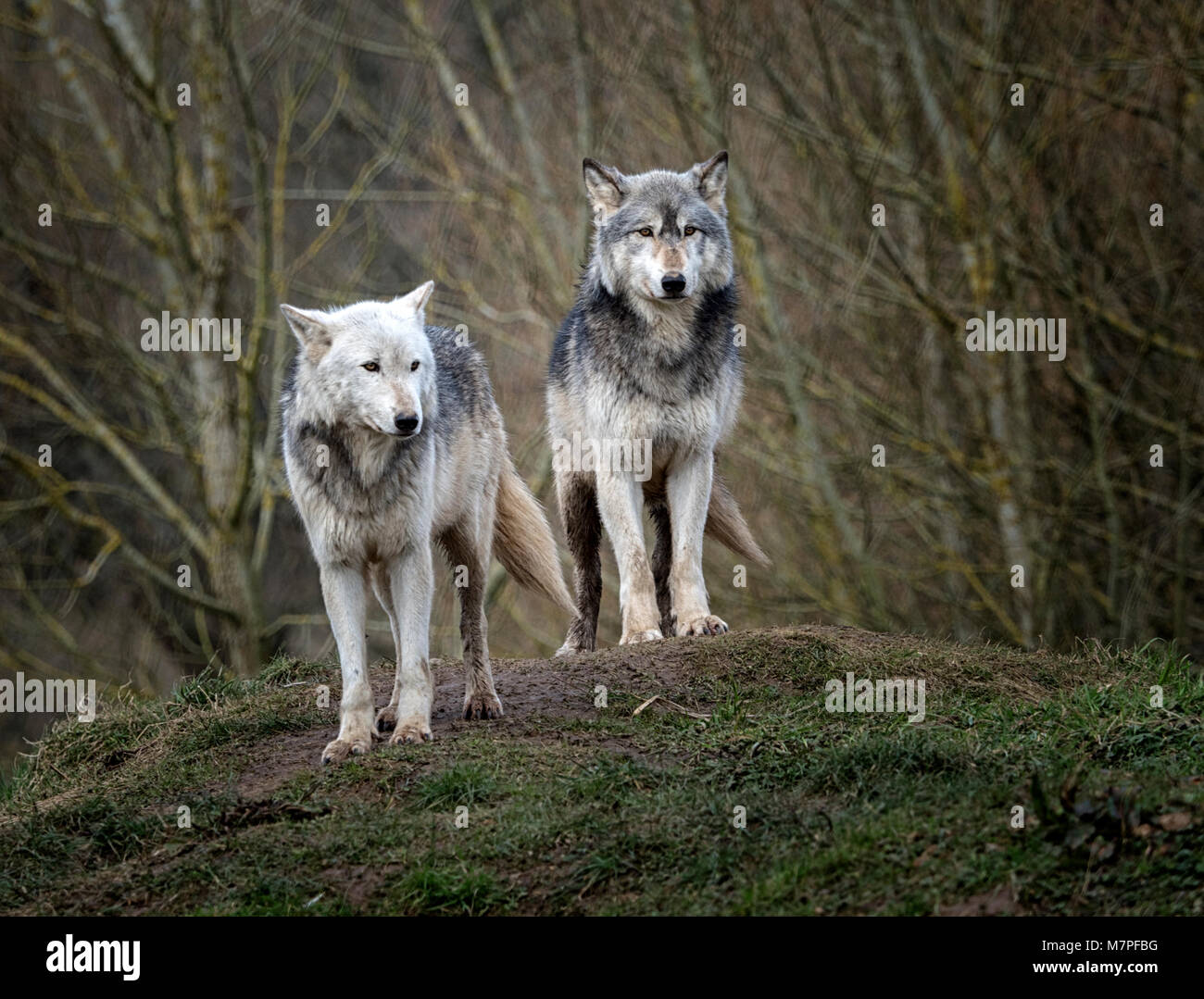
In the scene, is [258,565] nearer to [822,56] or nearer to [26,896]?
[822,56]

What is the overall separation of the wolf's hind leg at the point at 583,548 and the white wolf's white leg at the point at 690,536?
73 cm

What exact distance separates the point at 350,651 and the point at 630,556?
8.10ft

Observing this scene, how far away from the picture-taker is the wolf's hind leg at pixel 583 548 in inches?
376

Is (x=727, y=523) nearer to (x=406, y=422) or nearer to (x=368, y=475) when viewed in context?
(x=368, y=475)

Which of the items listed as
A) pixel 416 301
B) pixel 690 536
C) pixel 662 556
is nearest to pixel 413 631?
pixel 416 301

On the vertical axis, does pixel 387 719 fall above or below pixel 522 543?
below

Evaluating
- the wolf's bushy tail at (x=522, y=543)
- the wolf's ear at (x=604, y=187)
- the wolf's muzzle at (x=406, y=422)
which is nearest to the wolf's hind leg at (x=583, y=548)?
the wolf's bushy tail at (x=522, y=543)

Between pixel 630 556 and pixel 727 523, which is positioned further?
pixel 727 523

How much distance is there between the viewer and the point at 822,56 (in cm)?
1346

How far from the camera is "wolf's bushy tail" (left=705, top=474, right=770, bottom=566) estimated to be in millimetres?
9812

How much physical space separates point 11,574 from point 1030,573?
1000cm

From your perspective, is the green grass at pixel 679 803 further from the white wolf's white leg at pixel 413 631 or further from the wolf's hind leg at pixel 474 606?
the wolf's hind leg at pixel 474 606

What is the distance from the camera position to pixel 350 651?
6793mm

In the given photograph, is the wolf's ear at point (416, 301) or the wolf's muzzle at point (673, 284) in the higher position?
the wolf's muzzle at point (673, 284)
